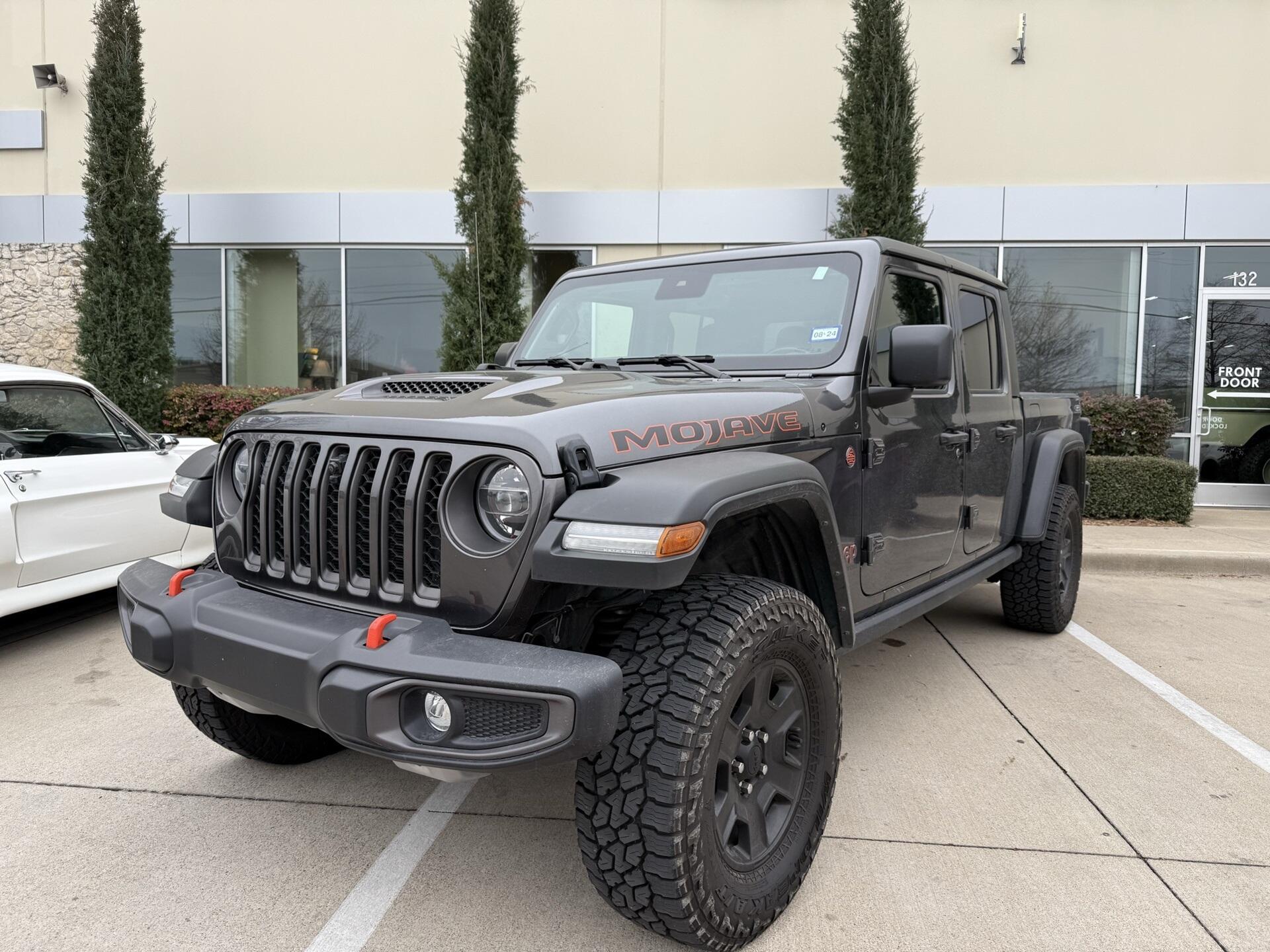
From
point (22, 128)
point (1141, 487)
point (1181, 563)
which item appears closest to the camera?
point (1181, 563)

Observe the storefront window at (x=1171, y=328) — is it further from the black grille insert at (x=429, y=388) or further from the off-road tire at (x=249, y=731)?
the off-road tire at (x=249, y=731)

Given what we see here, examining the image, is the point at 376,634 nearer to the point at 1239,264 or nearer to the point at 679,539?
the point at 679,539

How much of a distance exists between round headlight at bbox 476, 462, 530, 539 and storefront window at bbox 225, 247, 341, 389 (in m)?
9.23

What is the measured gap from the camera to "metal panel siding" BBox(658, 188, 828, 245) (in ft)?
31.7

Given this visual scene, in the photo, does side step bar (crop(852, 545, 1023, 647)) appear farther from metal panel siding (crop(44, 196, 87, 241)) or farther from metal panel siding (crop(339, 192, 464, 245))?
metal panel siding (crop(44, 196, 87, 241))

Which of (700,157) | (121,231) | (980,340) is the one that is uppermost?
(700,157)

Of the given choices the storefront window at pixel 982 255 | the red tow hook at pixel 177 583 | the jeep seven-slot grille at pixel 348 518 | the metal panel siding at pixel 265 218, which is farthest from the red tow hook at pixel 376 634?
the metal panel siding at pixel 265 218

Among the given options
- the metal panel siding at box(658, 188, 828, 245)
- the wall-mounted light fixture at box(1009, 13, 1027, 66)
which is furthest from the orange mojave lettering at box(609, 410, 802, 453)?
the wall-mounted light fixture at box(1009, 13, 1027, 66)

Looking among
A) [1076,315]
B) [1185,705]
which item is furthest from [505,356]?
[1076,315]

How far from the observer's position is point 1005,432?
4.06 metres

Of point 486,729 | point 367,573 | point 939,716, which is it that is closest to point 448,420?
point 367,573

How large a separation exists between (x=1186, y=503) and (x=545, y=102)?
319 inches

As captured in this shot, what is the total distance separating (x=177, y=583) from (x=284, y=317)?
364 inches

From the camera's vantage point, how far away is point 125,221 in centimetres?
942
